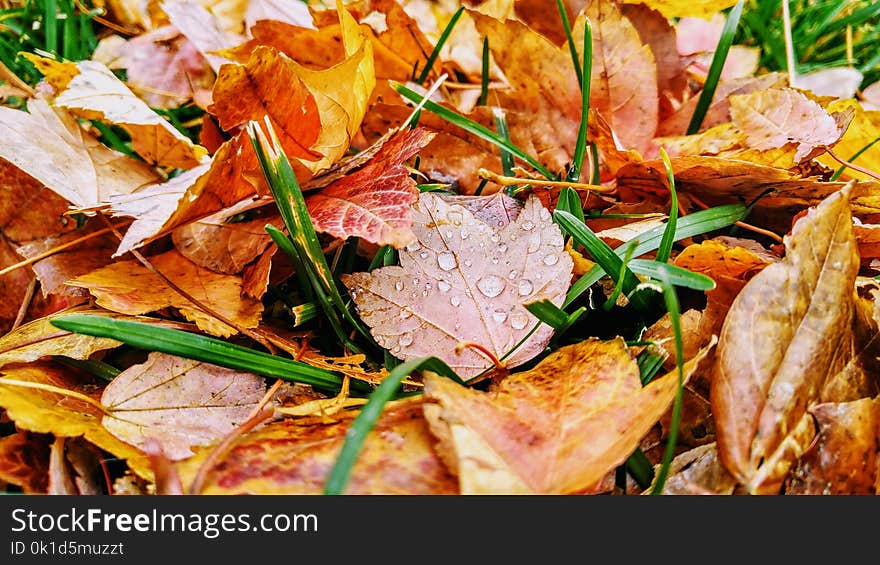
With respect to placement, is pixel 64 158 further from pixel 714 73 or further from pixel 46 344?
pixel 714 73

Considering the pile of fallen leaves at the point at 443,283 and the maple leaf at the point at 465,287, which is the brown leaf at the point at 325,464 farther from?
the maple leaf at the point at 465,287

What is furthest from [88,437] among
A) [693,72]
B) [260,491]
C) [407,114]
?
[693,72]

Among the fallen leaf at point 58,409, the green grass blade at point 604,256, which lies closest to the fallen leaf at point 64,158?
the fallen leaf at point 58,409

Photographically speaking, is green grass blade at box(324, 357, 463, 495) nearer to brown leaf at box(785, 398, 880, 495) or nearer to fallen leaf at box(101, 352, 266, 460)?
fallen leaf at box(101, 352, 266, 460)

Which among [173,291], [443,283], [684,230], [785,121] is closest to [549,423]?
[443,283]

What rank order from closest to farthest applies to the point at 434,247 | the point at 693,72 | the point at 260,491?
the point at 260,491 → the point at 434,247 → the point at 693,72

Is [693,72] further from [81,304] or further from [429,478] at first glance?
[81,304]
